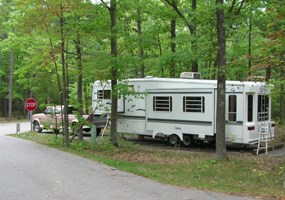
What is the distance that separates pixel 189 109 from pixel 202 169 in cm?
527

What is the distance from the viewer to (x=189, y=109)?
16031 mm

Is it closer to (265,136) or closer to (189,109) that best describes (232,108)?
(265,136)

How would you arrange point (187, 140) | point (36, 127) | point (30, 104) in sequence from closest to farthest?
point (187, 140) → point (30, 104) → point (36, 127)

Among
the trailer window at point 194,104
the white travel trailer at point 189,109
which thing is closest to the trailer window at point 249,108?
the white travel trailer at point 189,109

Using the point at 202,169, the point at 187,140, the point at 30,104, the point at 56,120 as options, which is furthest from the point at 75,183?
the point at 30,104

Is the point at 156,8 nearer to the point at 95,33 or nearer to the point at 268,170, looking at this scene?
the point at 95,33

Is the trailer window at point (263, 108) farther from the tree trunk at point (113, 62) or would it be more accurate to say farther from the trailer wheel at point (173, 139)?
the tree trunk at point (113, 62)

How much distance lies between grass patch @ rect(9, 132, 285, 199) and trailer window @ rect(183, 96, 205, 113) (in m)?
2.18

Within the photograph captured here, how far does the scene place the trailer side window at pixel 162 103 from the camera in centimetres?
1670

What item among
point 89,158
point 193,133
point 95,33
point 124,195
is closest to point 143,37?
point 95,33

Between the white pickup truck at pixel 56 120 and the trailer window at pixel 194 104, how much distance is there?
4.16 metres

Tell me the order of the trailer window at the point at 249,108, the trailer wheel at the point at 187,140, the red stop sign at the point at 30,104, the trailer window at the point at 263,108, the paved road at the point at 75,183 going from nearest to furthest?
1. the paved road at the point at 75,183
2. the trailer window at the point at 249,108
3. the trailer window at the point at 263,108
4. the trailer wheel at the point at 187,140
5. the red stop sign at the point at 30,104

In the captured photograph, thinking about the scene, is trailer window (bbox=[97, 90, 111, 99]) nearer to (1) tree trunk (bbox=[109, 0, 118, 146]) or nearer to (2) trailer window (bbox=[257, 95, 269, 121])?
(1) tree trunk (bbox=[109, 0, 118, 146])

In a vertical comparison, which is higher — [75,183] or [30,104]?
[30,104]
